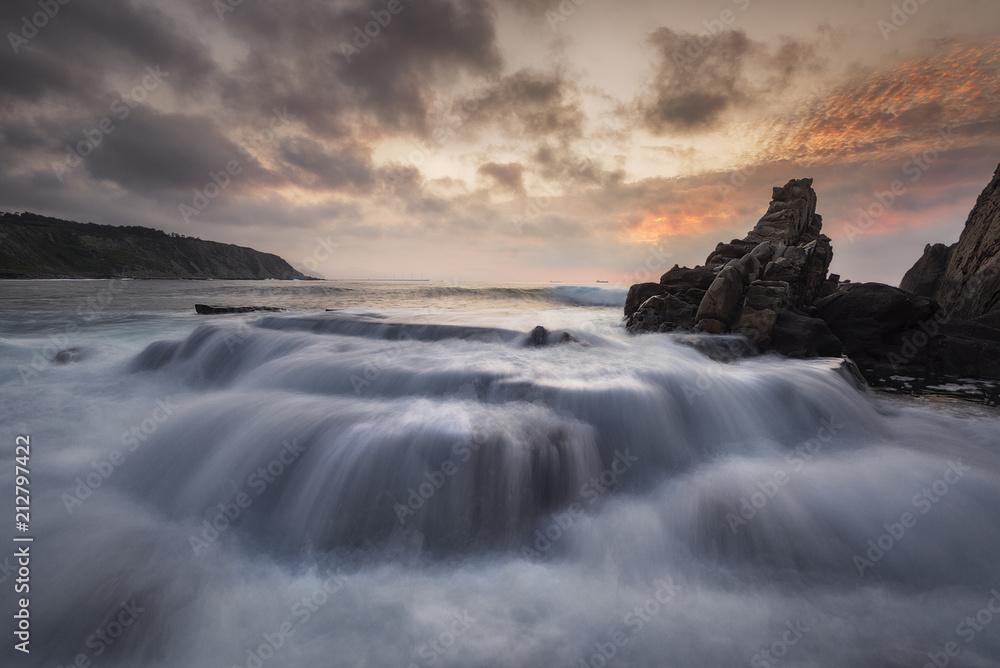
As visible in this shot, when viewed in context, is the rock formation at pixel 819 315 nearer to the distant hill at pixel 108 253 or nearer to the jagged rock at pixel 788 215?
the jagged rock at pixel 788 215

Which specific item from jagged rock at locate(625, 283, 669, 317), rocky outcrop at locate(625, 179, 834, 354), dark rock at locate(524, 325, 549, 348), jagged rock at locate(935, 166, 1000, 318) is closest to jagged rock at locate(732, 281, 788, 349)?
rocky outcrop at locate(625, 179, 834, 354)

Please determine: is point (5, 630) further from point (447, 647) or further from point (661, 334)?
point (661, 334)

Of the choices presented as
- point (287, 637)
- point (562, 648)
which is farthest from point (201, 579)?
point (562, 648)

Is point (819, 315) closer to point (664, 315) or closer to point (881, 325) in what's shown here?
point (881, 325)

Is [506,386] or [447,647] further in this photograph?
[506,386]

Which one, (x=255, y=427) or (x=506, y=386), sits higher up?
(x=506, y=386)

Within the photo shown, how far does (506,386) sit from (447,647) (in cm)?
398

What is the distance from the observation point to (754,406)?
6.55m

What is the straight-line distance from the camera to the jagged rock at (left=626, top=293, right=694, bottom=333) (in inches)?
480

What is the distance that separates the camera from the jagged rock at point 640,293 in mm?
15648

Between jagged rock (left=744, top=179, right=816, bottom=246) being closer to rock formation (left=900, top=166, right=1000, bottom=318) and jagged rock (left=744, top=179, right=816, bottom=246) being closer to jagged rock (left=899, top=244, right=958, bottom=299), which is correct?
rock formation (left=900, top=166, right=1000, bottom=318)

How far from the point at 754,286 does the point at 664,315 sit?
2.70m

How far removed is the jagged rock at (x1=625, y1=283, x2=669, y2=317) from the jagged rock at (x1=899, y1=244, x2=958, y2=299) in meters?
24.8

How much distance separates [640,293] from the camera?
16.2 metres
